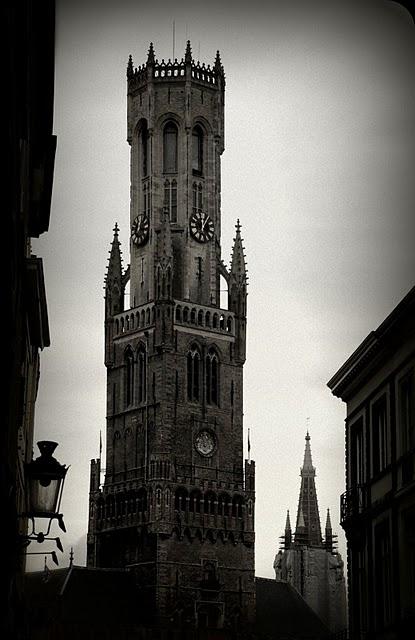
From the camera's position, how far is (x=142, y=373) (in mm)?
108500

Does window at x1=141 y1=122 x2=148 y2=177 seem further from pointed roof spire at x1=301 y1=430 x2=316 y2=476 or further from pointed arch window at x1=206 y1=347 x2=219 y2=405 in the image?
pointed roof spire at x1=301 y1=430 x2=316 y2=476

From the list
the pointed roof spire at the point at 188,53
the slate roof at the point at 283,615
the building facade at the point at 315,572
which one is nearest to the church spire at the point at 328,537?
the building facade at the point at 315,572

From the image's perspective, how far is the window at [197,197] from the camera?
113688 millimetres

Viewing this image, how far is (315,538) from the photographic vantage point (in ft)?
512

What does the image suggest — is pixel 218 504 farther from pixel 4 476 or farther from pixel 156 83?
pixel 4 476

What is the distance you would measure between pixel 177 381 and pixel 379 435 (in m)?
69.9

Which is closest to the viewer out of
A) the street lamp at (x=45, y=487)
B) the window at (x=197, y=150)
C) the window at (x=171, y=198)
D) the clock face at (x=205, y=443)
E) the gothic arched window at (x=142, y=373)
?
the street lamp at (x=45, y=487)

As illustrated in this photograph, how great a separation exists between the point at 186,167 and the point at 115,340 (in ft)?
42.7

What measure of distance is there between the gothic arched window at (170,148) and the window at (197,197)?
6.03 feet

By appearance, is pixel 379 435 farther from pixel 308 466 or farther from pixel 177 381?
pixel 308 466

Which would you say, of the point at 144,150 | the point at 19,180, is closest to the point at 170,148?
the point at 144,150

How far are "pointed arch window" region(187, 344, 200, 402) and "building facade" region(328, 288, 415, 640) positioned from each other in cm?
6647

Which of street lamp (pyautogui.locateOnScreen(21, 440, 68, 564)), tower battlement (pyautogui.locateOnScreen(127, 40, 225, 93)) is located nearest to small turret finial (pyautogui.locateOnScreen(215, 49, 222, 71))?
tower battlement (pyautogui.locateOnScreen(127, 40, 225, 93))

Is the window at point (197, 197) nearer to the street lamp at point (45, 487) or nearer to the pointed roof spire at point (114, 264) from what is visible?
the pointed roof spire at point (114, 264)
